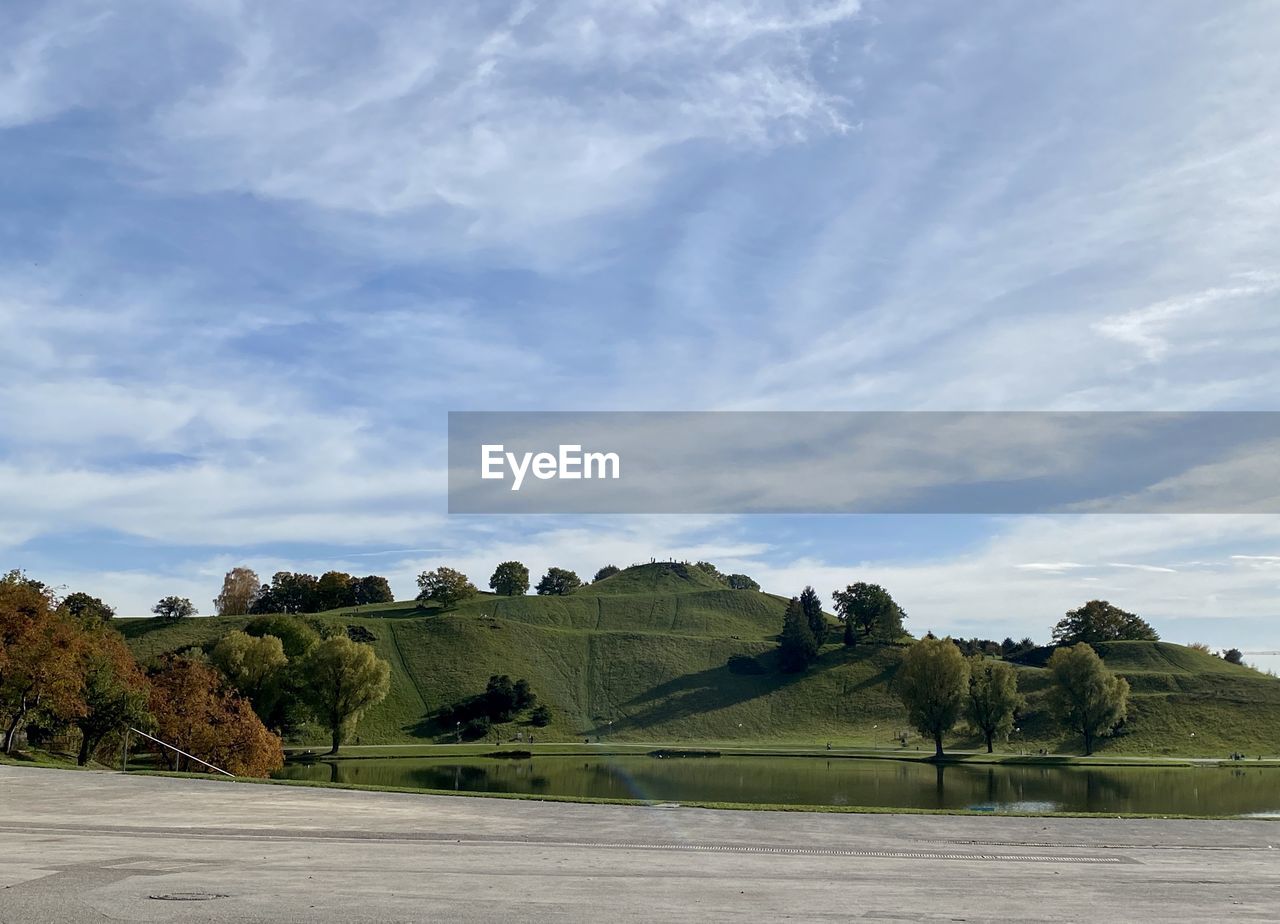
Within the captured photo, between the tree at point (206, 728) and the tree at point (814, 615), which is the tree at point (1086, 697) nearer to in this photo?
the tree at point (814, 615)

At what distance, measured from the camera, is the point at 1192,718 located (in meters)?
112

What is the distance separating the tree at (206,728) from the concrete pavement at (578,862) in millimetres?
27794

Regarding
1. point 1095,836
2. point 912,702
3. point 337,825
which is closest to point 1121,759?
point 912,702

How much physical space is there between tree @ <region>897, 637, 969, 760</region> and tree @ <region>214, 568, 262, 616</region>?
459ft

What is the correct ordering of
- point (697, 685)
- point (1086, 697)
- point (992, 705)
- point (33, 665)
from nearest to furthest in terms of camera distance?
1. point (33, 665)
2. point (992, 705)
3. point (1086, 697)
4. point (697, 685)

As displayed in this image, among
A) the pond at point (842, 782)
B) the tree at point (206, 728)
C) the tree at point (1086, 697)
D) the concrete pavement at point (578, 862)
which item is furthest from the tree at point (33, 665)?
the tree at point (1086, 697)

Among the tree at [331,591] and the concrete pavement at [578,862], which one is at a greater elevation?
the tree at [331,591]

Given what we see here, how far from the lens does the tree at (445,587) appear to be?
182875mm

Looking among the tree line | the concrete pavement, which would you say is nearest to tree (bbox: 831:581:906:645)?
the tree line

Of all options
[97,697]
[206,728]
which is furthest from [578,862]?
[206,728]

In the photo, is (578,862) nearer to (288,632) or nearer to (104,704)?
(104,704)

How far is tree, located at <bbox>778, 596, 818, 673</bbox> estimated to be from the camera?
150m

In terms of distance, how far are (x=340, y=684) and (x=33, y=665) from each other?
146 ft

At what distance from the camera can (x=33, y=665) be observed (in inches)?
1858
